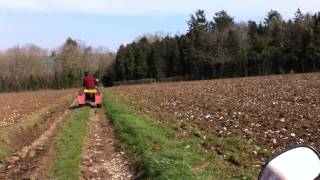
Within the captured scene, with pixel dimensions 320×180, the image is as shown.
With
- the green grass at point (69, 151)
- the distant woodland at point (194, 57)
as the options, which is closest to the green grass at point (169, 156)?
the green grass at point (69, 151)

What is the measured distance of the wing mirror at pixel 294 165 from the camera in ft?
8.25

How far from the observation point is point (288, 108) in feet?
64.0

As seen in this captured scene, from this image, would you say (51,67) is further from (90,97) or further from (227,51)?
(90,97)

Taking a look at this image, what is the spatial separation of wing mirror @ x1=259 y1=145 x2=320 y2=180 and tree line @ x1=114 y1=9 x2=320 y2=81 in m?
89.3

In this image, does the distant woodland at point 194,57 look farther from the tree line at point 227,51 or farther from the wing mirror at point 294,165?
the wing mirror at point 294,165

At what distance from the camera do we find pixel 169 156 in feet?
34.8

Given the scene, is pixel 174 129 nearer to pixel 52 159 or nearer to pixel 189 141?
pixel 189 141

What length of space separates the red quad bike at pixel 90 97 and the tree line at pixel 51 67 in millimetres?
92142

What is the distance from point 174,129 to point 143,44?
359 feet

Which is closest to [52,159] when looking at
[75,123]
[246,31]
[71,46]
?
[75,123]

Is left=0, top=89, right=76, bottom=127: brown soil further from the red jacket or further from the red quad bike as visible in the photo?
the red jacket

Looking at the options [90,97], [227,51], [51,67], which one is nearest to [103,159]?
[90,97]

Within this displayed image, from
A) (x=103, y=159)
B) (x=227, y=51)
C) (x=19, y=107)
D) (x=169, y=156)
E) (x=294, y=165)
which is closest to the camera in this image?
(x=294, y=165)

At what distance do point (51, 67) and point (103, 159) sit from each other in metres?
124
